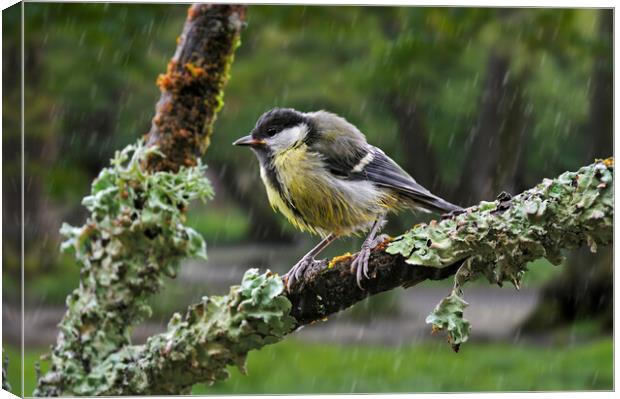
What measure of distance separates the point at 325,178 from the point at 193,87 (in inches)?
17.6

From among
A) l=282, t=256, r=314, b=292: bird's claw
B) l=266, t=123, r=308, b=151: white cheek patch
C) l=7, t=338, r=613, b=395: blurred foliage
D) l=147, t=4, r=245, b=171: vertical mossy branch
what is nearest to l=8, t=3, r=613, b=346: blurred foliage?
l=147, t=4, r=245, b=171: vertical mossy branch

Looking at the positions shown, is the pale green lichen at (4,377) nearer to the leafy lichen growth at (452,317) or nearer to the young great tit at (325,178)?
the young great tit at (325,178)

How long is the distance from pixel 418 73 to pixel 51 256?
191cm

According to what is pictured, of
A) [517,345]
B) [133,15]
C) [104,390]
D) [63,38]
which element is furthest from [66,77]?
[517,345]

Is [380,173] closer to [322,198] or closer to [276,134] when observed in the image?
[322,198]

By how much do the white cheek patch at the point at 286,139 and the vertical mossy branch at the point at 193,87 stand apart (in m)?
0.22

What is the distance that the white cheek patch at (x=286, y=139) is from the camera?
2.14 m

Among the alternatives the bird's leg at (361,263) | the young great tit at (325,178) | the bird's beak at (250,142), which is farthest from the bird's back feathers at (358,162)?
the bird's leg at (361,263)

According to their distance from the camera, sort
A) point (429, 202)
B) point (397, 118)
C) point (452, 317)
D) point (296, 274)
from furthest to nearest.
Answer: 1. point (397, 118)
2. point (429, 202)
3. point (296, 274)
4. point (452, 317)

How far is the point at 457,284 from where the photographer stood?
1.67m

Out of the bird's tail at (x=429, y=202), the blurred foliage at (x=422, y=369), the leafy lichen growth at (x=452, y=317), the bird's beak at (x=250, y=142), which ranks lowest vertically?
the blurred foliage at (x=422, y=369)

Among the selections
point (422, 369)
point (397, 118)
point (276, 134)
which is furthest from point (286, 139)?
point (422, 369)

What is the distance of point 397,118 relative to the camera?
332 centimetres

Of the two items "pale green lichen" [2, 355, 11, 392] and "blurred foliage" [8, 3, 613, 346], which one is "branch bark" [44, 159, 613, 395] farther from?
"blurred foliage" [8, 3, 613, 346]
